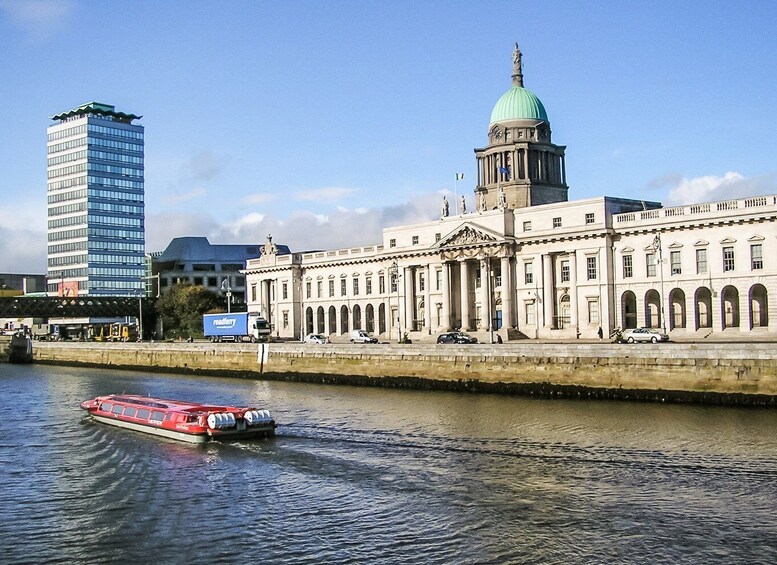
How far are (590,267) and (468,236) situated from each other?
16059 mm

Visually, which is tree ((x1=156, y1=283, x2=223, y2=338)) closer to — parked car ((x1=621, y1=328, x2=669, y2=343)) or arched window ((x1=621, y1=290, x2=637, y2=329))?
arched window ((x1=621, y1=290, x2=637, y2=329))

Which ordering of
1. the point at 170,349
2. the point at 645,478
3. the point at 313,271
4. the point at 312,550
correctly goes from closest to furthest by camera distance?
the point at 312,550, the point at 645,478, the point at 170,349, the point at 313,271

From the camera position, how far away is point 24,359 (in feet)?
429

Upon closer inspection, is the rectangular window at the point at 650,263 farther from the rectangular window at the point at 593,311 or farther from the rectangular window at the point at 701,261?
the rectangular window at the point at 593,311

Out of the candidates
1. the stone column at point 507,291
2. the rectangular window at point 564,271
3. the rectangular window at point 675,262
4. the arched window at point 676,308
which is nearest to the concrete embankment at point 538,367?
the stone column at point 507,291

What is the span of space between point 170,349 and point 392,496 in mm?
75311

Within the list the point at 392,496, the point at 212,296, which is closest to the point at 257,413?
the point at 392,496

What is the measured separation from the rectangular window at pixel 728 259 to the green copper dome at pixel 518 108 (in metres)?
47.8

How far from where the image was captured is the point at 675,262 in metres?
95.1

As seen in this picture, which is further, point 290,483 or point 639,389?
point 639,389

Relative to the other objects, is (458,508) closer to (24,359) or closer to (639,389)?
(639,389)

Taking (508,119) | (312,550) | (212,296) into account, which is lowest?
(312,550)

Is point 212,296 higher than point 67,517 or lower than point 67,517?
higher

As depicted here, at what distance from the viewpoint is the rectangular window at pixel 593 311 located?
4006 inches
